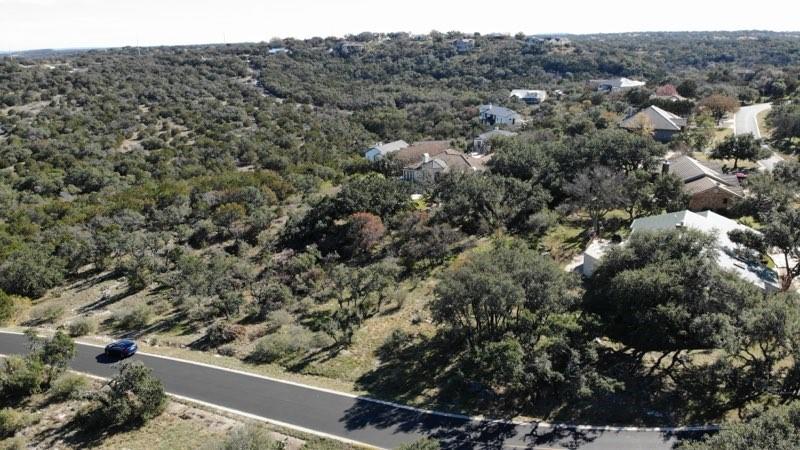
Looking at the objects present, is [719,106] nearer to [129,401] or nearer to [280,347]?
[280,347]

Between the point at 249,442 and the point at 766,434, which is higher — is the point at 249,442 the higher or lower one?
the lower one

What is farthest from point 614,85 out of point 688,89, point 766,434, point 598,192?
point 766,434

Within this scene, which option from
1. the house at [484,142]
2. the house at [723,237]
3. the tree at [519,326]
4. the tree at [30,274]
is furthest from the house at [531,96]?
the tree at [30,274]

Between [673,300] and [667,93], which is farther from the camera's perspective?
[667,93]

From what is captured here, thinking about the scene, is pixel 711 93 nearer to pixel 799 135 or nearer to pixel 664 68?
pixel 799 135

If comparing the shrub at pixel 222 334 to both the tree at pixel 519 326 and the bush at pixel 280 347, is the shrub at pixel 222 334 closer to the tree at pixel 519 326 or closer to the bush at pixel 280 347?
the bush at pixel 280 347

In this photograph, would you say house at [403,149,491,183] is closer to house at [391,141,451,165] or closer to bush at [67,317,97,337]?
house at [391,141,451,165]
